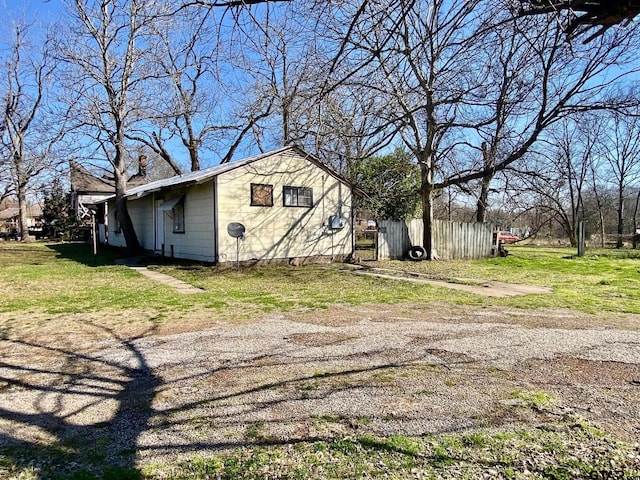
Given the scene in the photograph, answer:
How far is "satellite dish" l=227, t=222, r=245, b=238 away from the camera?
492 inches

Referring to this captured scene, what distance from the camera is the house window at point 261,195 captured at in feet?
44.5

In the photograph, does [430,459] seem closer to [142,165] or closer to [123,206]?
[123,206]

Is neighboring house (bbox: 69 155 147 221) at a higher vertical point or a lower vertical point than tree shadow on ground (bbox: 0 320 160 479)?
higher

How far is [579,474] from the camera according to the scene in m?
2.15

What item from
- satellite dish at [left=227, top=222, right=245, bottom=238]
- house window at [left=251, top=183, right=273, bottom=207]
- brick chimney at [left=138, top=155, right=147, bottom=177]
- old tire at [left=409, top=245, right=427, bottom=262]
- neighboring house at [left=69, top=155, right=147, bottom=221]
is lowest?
old tire at [left=409, top=245, right=427, bottom=262]

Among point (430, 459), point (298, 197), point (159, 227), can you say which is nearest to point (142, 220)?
point (159, 227)

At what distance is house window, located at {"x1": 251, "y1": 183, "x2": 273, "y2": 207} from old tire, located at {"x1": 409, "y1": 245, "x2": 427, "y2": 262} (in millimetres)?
5742

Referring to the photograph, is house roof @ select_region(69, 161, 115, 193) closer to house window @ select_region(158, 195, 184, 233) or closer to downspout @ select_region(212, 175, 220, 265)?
house window @ select_region(158, 195, 184, 233)

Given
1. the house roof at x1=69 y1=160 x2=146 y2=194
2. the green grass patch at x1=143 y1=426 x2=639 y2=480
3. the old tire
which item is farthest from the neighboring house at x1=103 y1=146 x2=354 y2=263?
the house roof at x1=69 y1=160 x2=146 y2=194

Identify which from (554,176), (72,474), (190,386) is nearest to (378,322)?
(190,386)

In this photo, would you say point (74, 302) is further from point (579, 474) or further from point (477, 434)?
point (579, 474)

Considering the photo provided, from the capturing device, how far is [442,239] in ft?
55.1

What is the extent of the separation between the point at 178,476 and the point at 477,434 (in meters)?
1.73

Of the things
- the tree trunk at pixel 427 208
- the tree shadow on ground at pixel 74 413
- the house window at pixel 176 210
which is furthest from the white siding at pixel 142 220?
the tree shadow on ground at pixel 74 413
